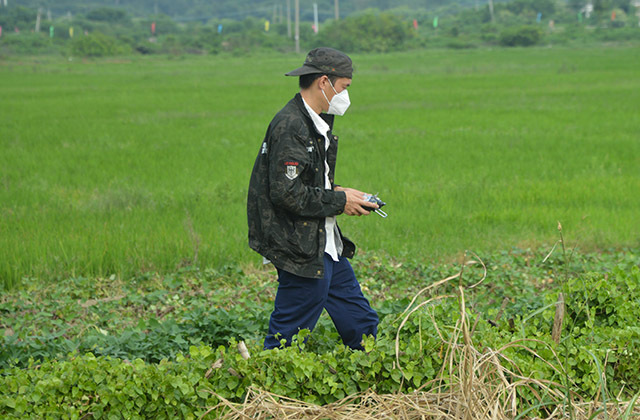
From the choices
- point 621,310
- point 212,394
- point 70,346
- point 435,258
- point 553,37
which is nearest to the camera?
point 212,394

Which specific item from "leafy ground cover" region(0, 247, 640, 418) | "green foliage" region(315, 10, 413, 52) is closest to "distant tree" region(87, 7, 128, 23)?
"green foliage" region(315, 10, 413, 52)

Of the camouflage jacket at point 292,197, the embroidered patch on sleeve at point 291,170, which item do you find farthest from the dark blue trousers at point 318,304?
the embroidered patch on sleeve at point 291,170

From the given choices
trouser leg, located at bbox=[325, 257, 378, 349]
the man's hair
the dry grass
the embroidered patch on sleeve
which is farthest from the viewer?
trouser leg, located at bbox=[325, 257, 378, 349]

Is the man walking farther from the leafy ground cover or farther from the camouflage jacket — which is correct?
the leafy ground cover

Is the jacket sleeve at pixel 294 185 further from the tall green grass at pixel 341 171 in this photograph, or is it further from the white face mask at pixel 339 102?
the tall green grass at pixel 341 171

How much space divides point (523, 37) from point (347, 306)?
5537cm

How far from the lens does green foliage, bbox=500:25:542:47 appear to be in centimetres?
5506

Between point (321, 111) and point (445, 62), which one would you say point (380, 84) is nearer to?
point (445, 62)

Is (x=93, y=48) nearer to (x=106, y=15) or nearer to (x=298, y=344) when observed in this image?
(x=106, y=15)

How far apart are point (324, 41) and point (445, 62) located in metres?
26.9

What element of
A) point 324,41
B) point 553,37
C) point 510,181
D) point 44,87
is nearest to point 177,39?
point 324,41

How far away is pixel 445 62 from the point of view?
3719cm

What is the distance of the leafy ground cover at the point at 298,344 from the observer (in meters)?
2.75

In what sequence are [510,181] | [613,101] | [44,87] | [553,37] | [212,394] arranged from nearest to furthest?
[212,394], [510,181], [613,101], [44,87], [553,37]
